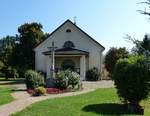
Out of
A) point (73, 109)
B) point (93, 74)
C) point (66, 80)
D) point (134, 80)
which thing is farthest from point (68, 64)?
point (73, 109)

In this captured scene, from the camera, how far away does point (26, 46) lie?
206 feet

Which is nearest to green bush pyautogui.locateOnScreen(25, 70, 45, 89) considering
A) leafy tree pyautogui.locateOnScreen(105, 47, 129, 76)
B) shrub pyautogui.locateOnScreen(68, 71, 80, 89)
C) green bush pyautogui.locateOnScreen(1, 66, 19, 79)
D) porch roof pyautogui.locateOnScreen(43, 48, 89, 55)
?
shrub pyautogui.locateOnScreen(68, 71, 80, 89)

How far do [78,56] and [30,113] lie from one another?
33.0 metres

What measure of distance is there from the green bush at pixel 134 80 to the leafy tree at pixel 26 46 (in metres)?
44.1

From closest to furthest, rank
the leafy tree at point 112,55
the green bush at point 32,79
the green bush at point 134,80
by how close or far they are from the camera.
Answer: the green bush at point 134,80, the green bush at point 32,79, the leafy tree at point 112,55

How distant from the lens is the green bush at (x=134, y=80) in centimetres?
1767

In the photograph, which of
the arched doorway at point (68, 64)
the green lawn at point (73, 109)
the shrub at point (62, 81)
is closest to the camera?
the green lawn at point (73, 109)

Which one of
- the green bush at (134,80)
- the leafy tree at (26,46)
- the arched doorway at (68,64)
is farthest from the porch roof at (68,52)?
the green bush at (134,80)

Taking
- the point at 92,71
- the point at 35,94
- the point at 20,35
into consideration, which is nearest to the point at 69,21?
the point at 92,71

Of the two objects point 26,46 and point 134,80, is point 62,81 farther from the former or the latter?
point 26,46

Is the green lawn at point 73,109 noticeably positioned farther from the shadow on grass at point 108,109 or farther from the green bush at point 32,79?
the green bush at point 32,79

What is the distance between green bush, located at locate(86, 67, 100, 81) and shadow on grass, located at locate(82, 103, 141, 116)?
2919 cm

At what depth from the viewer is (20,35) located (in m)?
64.2

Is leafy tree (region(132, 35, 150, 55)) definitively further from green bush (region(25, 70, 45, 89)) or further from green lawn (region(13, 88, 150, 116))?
green bush (region(25, 70, 45, 89))
